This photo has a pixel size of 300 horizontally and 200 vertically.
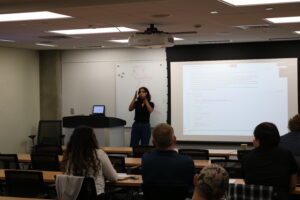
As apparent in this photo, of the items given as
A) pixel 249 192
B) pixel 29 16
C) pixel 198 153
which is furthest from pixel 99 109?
pixel 249 192

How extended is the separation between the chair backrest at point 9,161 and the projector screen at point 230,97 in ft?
17.4

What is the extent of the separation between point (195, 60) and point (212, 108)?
1177 millimetres

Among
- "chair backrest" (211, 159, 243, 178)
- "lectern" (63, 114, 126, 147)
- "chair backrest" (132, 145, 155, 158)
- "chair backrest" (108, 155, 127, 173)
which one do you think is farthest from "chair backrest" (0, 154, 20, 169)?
"lectern" (63, 114, 126, 147)

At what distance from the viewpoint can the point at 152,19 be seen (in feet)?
22.4

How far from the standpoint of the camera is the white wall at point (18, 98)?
38.0 ft

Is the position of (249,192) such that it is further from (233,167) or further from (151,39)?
(151,39)

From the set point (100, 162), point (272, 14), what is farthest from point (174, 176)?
point (272, 14)

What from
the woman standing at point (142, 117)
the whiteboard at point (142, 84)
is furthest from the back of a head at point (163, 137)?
the whiteboard at point (142, 84)

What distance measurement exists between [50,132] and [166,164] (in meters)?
7.73

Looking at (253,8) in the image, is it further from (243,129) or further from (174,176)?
(243,129)

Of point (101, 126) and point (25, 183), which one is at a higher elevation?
point (101, 126)

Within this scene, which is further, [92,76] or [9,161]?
[92,76]

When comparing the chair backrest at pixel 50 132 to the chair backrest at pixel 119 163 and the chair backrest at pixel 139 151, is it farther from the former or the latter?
the chair backrest at pixel 119 163

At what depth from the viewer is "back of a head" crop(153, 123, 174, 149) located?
169 inches
